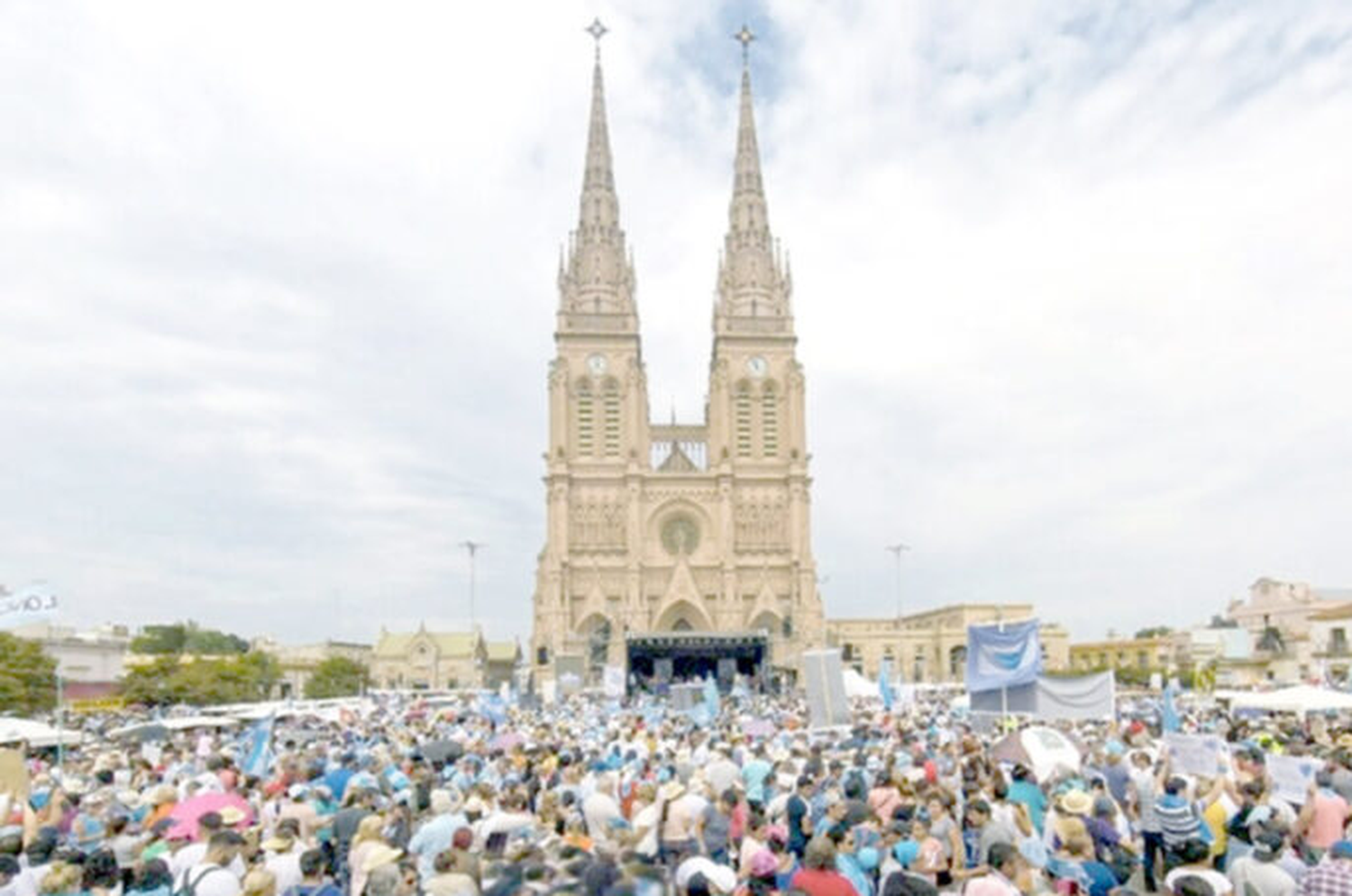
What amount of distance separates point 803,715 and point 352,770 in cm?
1618

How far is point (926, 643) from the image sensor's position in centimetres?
9094

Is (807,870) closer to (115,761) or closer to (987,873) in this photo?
(987,873)

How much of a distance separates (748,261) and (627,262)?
9.72m

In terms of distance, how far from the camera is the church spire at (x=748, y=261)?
85.2 metres

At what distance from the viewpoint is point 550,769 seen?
1407cm

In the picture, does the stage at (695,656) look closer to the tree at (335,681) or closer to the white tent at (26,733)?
the tree at (335,681)

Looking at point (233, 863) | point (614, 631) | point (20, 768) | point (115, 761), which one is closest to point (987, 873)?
point (233, 863)

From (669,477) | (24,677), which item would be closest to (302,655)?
(669,477)

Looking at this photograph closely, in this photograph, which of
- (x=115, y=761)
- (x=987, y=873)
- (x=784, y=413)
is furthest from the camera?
(x=784, y=413)

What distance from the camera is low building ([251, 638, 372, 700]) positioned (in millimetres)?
93938

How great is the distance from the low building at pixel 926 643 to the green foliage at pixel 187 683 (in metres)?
46.7

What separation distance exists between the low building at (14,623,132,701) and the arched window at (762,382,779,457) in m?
47.2

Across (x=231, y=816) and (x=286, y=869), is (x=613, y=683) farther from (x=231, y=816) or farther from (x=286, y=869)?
(x=286, y=869)

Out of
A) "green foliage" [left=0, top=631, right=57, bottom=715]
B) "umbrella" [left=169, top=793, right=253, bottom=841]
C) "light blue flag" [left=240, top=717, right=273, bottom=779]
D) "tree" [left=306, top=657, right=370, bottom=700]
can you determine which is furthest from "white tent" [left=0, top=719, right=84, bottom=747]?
"tree" [left=306, top=657, right=370, bottom=700]
